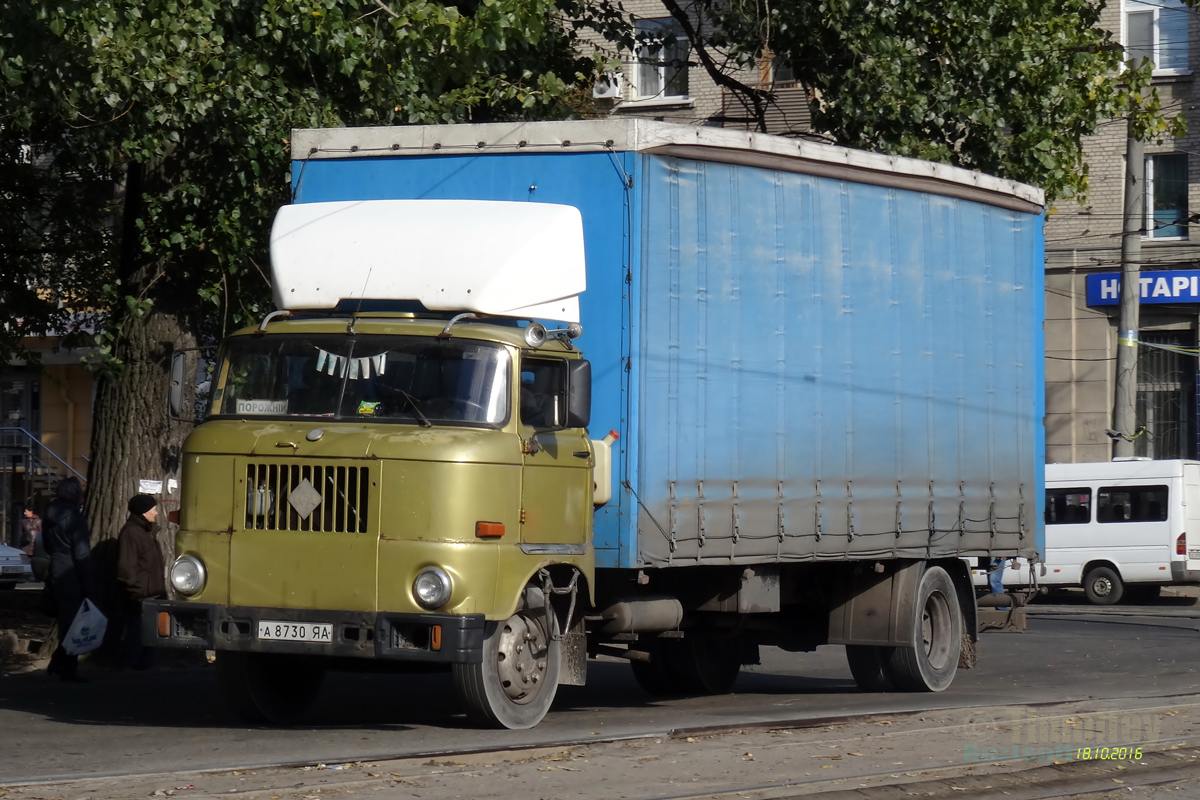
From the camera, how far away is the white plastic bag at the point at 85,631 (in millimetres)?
12906

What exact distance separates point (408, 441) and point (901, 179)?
4.88m

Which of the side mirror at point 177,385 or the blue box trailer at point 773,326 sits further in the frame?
the blue box trailer at point 773,326

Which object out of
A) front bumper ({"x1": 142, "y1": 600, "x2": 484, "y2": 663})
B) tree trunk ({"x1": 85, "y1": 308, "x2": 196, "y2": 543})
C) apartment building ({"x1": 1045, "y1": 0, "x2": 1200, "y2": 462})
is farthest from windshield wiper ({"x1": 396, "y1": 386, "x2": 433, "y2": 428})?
apartment building ({"x1": 1045, "y1": 0, "x2": 1200, "y2": 462})

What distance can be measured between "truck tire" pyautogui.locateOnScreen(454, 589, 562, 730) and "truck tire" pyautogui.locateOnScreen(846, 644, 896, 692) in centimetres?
375

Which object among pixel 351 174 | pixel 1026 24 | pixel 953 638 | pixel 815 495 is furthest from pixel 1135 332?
pixel 351 174

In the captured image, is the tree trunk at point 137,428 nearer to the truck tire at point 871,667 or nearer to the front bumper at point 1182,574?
the truck tire at point 871,667

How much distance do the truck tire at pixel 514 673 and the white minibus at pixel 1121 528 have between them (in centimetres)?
1810

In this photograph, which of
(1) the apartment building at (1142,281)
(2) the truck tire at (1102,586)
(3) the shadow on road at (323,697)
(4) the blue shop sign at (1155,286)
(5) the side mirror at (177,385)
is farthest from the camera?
(1) the apartment building at (1142,281)

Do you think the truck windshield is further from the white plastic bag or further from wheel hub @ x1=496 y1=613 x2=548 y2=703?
the white plastic bag

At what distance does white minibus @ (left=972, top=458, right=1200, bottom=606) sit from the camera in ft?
90.9

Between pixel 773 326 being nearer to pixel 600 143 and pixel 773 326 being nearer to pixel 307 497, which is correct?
pixel 600 143

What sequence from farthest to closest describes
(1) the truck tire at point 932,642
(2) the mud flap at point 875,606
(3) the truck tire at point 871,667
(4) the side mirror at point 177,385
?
(3) the truck tire at point 871,667 → (1) the truck tire at point 932,642 → (2) the mud flap at point 875,606 → (4) the side mirror at point 177,385

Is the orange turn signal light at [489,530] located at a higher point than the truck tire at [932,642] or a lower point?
higher

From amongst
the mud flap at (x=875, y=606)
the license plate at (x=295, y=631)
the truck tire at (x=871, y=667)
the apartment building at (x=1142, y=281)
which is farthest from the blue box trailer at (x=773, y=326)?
the apartment building at (x=1142, y=281)
